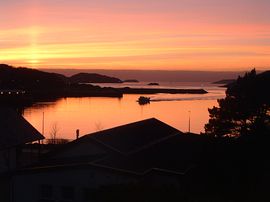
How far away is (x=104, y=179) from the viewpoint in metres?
9.84

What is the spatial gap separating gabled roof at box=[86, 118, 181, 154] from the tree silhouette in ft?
6.10

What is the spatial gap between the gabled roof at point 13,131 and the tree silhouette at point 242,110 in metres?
6.09

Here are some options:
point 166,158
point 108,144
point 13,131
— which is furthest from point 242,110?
point 13,131

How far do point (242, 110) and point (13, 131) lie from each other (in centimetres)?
734

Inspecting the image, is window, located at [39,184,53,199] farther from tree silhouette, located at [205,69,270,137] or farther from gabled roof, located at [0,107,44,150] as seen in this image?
tree silhouette, located at [205,69,270,137]

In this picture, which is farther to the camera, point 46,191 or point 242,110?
point 242,110

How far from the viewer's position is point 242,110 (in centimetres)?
1144

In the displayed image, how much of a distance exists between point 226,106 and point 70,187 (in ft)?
15.4

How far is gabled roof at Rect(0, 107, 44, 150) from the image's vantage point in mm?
13852

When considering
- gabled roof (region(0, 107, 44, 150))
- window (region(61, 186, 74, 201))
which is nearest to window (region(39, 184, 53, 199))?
window (region(61, 186, 74, 201))

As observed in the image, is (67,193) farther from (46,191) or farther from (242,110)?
(242,110)

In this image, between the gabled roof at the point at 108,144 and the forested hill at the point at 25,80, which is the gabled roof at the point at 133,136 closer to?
the gabled roof at the point at 108,144

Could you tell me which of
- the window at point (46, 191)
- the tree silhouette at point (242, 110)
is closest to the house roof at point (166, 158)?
the tree silhouette at point (242, 110)

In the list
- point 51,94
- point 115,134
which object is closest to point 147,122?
point 115,134
